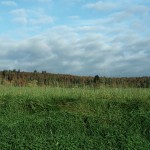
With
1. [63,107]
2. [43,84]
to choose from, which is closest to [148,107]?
[63,107]

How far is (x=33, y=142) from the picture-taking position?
8609 millimetres

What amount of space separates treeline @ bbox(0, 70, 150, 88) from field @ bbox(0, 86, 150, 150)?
6.92 feet

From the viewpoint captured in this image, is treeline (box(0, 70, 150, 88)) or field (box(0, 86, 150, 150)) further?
treeline (box(0, 70, 150, 88))

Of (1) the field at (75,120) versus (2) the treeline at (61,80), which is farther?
(2) the treeline at (61,80)

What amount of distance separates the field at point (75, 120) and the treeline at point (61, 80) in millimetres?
2110

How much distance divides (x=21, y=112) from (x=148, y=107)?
9.65 ft

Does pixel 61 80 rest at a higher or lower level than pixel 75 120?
higher

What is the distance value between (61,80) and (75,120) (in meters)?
6.62

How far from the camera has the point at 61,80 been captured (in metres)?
16.2

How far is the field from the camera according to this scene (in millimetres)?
8664

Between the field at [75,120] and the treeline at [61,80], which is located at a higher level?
the treeline at [61,80]

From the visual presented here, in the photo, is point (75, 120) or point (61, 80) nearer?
point (75, 120)

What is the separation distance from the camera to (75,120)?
9594mm

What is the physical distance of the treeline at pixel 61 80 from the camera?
562 inches
